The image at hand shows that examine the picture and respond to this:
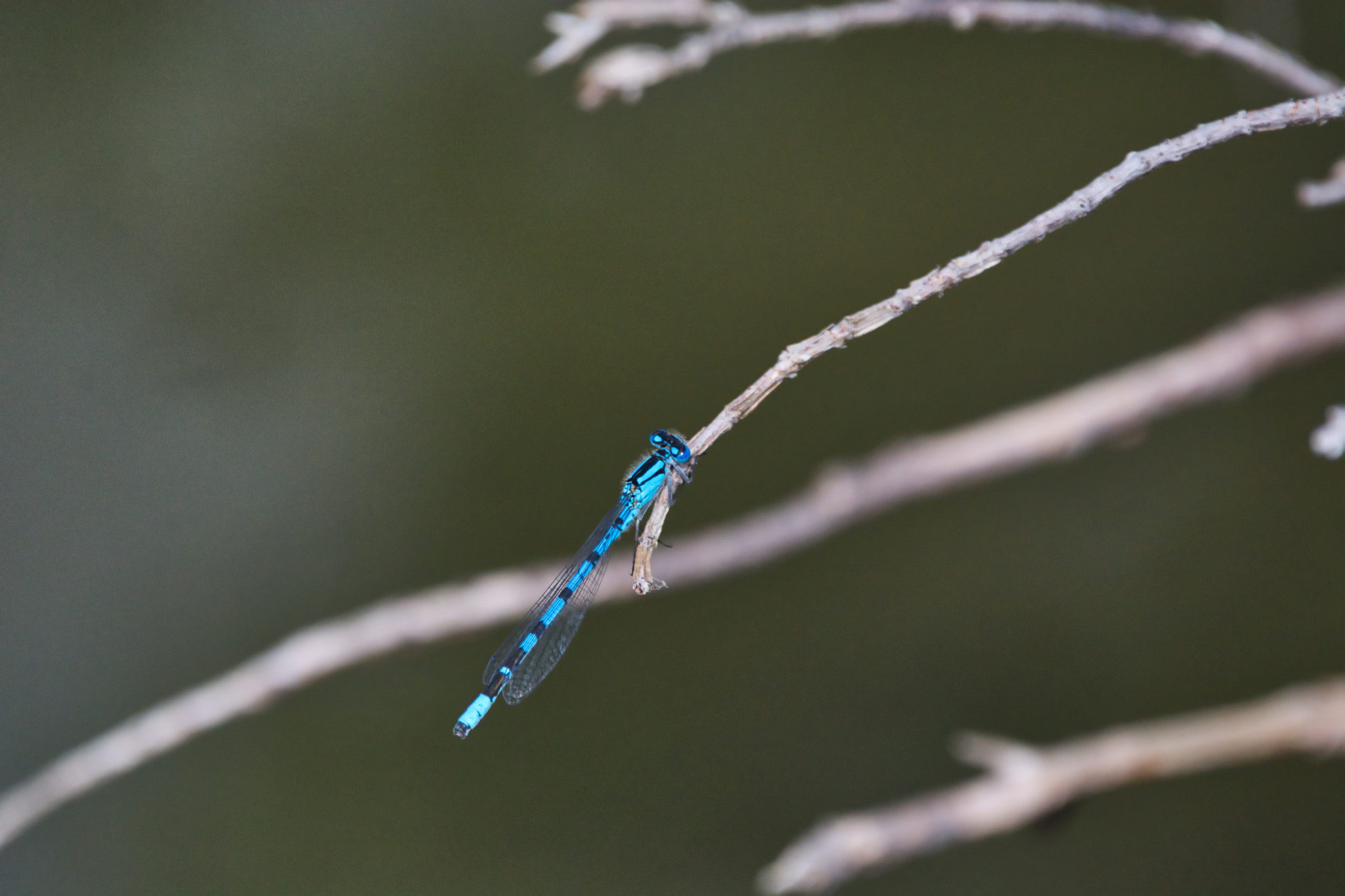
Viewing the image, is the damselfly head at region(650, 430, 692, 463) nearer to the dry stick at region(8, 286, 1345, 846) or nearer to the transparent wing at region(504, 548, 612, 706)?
the transparent wing at region(504, 548, 612, 706)

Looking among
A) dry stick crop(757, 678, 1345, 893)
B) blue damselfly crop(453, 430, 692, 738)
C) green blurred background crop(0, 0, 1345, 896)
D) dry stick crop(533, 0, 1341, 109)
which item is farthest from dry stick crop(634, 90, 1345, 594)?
green blurred background crop(0, 0, 1345, 896)

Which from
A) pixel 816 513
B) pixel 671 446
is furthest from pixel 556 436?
pixel 671 446

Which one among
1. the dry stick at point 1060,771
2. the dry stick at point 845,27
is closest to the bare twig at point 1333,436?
the dry stick at point 845,27

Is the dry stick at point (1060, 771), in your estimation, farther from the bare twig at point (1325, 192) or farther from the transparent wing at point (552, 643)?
the bare twig at point (1325, 192)

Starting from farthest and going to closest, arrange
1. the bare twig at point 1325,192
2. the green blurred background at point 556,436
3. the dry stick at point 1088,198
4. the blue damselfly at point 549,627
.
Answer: the green blurred background at point 556,436, the blue damselfly at point 549,627, the bare twig at point 1325,192, the dry stick at point 1088,198

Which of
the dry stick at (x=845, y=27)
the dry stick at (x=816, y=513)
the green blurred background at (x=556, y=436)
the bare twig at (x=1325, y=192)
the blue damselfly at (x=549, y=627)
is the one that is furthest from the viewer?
the green blurred background at (x=556, y=436)


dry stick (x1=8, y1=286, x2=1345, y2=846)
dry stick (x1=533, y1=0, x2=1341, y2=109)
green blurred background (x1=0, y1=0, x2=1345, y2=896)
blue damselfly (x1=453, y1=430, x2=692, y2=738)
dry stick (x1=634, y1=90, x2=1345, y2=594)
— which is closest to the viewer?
dry stick (x1=634, y1=90, x2=1345, y2=594)

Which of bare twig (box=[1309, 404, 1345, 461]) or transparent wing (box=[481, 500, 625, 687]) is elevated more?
transparent wing (box=[481, 500, 625, 687])
